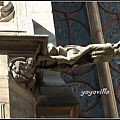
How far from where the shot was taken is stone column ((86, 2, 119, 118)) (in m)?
9.28

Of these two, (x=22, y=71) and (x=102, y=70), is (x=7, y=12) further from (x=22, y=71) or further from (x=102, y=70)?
(x=102, y=70)

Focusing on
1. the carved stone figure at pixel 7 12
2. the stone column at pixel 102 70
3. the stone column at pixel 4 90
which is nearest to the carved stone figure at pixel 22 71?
the stone column at pixel 4 90

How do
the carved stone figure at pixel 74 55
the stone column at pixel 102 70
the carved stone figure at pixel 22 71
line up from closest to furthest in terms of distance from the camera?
the carved stone figure at pixel 22 71, the carved stone figure at pixel 74 55, the stone column at pixel 102 70

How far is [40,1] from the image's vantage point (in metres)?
7.86

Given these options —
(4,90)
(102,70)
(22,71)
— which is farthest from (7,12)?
(102,70)

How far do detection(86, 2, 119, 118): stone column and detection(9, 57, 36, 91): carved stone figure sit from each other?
9.56 ft

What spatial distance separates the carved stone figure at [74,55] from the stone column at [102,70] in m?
2.46

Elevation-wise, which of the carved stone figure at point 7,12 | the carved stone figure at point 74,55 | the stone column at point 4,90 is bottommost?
the stone column at point 4,90

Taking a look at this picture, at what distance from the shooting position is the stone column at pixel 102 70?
30.5ft

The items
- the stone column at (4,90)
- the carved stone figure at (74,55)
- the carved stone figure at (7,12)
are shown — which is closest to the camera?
the stone column at (4,90)

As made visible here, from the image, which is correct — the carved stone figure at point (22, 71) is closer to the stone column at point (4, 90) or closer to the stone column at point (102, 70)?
the stone column at point (4, 90)

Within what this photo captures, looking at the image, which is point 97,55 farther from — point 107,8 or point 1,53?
point 107,8

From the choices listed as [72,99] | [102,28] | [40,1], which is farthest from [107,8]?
[72,99]

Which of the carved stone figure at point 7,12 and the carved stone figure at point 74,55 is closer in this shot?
the carved stone figure at point 74,55
